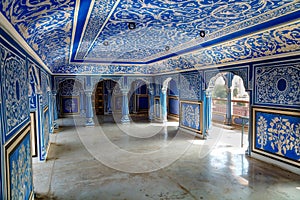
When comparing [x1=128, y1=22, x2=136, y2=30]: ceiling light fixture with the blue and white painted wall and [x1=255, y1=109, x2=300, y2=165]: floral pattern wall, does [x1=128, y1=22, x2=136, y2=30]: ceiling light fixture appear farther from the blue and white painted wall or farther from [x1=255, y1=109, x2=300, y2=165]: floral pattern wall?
[x1=255, y1=109, x2=300, y2=165]: floral pattern wall

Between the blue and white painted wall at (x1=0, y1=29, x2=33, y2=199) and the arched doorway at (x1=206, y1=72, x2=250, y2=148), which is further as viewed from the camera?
the arched doorway at (x1=206, y1=72, x2=250, y2=148)

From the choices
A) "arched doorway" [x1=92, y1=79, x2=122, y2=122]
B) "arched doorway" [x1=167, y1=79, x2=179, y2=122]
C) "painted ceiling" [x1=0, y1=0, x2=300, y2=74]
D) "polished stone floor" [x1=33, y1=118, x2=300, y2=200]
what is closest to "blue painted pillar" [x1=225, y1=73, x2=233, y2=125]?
"polished stone floor" [x1=33, y1=118, x2=300, y2=200]

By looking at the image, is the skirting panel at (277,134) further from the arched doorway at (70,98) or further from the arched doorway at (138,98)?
the arched doorway at (70,98)

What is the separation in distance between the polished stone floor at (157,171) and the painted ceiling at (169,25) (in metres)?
2.25

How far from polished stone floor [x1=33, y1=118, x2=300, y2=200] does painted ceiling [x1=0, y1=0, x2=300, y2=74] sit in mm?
2249

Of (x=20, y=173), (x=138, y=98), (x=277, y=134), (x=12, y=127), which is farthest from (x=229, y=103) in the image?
(x=12, y=127)

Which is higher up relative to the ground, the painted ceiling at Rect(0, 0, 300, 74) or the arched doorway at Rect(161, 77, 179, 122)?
the painted ceiling at Rect(0, 0, 300, 74)

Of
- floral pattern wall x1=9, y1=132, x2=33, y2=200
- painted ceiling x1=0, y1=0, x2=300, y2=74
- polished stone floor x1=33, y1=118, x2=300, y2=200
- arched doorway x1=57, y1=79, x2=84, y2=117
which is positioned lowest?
polished stone floor x1=33, y1=118, x2=300, y2=200

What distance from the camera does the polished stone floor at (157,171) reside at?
340cm

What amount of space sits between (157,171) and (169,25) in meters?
2.64

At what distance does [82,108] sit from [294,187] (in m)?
10.6

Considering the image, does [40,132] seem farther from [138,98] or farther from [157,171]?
[138,98]

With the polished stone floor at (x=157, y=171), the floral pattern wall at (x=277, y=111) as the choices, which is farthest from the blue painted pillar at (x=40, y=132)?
the floral pattern wall at (x=277, y=111)

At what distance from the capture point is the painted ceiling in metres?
2.44
